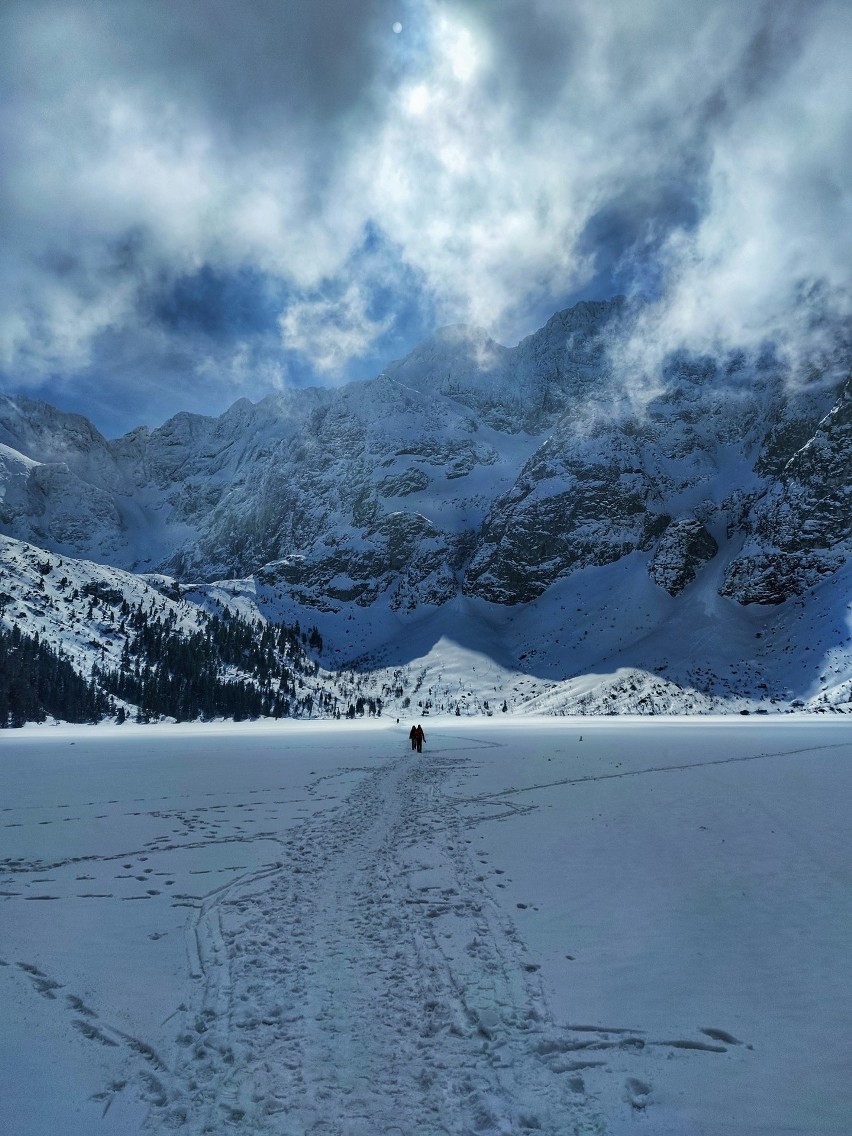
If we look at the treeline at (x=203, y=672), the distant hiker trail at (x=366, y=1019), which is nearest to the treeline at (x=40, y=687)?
the treeline at (x=203, y=672)

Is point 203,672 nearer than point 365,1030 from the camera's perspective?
No

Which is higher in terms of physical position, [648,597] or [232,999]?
[648,597]

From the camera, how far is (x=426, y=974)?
6.67 m

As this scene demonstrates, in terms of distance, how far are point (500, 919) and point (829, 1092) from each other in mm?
4320

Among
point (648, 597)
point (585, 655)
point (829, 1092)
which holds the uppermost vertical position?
point (648, 597)

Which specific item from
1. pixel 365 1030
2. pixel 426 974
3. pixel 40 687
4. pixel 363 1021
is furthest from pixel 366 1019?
pixel 40 687

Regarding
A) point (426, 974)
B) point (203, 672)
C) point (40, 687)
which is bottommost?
point (426, 974)

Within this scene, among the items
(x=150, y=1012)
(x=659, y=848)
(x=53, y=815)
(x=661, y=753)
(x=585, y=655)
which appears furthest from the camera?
(x=585, y=655)

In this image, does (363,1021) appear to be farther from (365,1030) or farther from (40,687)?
(40,687)

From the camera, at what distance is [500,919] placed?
27.6ft

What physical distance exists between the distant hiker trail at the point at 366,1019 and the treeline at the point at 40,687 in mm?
95578

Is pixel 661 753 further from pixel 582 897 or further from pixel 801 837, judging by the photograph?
pixel 582 897

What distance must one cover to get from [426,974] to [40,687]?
381 ft

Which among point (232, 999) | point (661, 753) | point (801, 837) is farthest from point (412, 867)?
point (661, 753)
